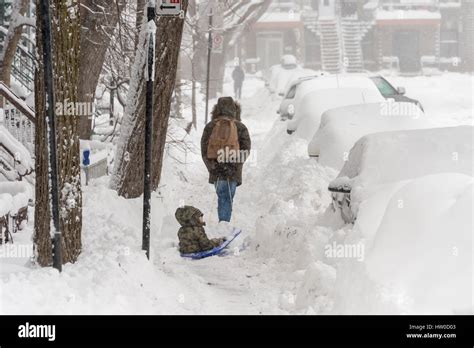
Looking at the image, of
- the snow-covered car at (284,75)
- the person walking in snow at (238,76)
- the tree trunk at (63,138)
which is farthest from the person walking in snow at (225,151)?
the person walking in snow at (238,76)

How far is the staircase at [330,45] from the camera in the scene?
50.9 metres

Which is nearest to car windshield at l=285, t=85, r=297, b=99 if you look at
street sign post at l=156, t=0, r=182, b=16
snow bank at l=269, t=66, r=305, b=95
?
snow bank at l=269, t=66, r=305, b=95

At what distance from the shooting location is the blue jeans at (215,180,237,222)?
11117mm

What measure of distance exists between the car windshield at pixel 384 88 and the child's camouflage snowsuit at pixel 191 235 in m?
11.8

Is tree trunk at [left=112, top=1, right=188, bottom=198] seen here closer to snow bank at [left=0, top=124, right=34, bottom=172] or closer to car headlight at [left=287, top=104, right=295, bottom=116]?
snow bank at [left=0, top=124, right=34, bottom=172]

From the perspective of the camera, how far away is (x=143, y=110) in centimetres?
1021

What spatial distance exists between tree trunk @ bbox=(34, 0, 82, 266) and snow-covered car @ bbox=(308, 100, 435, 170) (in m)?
5.45

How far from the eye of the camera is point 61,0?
7.04 meters

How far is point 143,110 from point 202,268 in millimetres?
2300

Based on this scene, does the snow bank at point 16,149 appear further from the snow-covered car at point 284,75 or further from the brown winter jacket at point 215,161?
the snow-covered car at point 284,75

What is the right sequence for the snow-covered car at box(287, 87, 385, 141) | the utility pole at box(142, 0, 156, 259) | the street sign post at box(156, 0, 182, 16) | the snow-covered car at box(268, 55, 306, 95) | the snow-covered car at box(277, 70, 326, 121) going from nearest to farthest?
the utility pole at box(142, 0, 156, 259)
the street sign post at box(156, 0, 182, 16)
the snow-covered car at box(287, 87, 385, 141)
the snow-covered car at box(277, 70, 326, 121)
the snow-covered car at box(268, 55, 306, 95)

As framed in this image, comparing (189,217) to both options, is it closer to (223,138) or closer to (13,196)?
(223,138)
